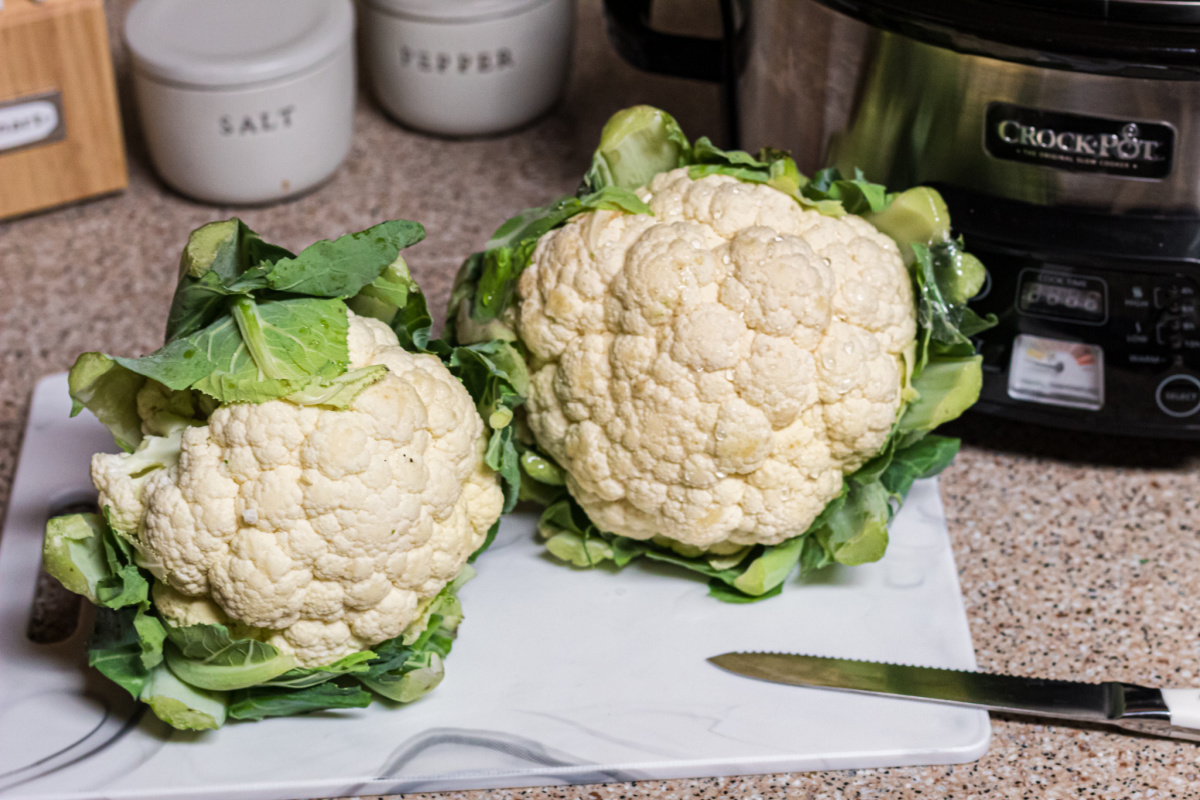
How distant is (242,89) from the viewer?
3.80 ft

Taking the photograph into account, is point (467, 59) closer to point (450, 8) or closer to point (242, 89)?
point (450, 8)

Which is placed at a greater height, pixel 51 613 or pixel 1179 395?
pixel 1179 395

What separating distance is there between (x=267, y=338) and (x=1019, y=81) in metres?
0.56

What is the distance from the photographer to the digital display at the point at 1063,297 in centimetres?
93

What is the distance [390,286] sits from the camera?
86 centimetres

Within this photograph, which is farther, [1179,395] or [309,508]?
[1179,395]

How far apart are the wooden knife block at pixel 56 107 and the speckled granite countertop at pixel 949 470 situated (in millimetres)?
43

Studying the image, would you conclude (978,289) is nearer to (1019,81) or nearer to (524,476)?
(1019,81)

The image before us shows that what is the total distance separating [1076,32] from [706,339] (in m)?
0.33

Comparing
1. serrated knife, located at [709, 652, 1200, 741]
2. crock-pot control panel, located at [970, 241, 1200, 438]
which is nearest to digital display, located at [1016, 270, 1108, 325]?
crock-pot control panel, located at [970, 241, 1200, 438]

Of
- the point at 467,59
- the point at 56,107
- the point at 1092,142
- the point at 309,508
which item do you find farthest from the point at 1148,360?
the point at 56,107

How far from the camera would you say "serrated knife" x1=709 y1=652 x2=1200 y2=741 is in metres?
0.84

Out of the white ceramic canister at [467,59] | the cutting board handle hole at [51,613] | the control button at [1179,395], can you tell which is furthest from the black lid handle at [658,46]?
the cutting board handle hole at [51,613]

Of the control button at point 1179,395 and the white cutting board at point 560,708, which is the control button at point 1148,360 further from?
the white cutting board at point 560,708
